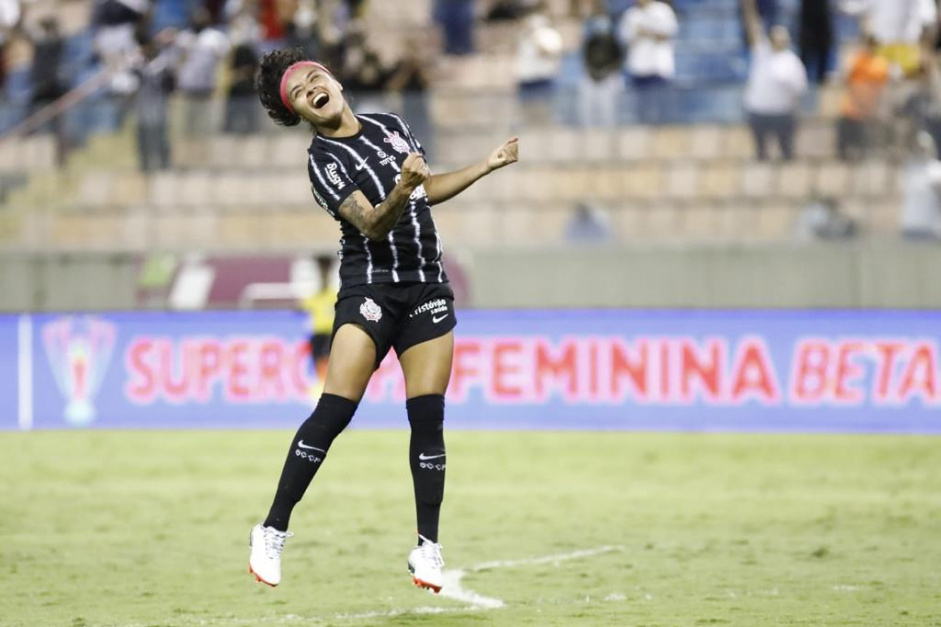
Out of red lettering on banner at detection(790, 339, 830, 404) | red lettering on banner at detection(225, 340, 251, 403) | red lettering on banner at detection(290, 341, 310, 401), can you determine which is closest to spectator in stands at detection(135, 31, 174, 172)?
red lettering on banner at detection(225, 340, 251, 403)

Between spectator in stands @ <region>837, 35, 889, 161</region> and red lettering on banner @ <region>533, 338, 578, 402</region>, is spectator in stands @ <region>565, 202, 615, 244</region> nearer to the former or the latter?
red lettering on banner @ <region>533, 338, 578, 402</region>

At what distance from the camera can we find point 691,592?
7449mm

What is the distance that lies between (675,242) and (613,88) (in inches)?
66.4

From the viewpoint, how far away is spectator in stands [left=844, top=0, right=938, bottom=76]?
16.5 meters

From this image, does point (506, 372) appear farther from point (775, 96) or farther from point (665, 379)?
point (775, 96)

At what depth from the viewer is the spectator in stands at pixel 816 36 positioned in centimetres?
1692

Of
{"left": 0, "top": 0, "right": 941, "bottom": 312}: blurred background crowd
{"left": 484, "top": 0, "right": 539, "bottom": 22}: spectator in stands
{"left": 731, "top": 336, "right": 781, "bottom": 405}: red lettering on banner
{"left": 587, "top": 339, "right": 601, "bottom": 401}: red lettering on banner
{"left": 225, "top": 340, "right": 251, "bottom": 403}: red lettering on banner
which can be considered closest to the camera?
{"left": 731, "top": 336, "right": 781, "bottom": 405}: red lettering on banner

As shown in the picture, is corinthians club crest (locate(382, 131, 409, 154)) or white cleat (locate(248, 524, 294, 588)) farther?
corinthians club crest (locate(382, 131, 409, 154))

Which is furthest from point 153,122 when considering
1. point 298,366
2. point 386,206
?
point 386,206

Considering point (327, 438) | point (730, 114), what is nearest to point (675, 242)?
point (730, 114)

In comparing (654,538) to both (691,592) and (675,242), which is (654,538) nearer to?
(691,592)

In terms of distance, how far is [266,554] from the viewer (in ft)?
21.9

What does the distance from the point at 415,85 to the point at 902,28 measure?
507 centimetres

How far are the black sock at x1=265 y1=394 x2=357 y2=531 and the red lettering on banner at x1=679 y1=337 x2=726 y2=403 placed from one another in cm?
896
